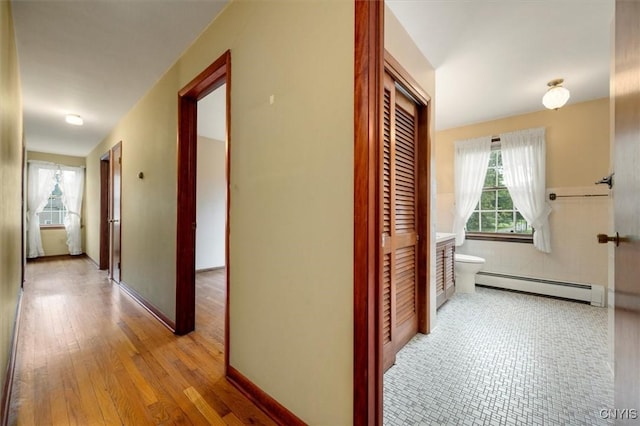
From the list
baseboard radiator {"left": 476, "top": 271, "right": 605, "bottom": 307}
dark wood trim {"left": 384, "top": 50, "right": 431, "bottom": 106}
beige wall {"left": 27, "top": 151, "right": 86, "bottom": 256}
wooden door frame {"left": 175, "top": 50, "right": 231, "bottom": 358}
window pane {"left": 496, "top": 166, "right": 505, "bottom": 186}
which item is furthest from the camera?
beige wall {"left": 27, "top": 151, "right": 86, "bottom": 256}

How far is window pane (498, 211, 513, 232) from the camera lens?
3730 mm

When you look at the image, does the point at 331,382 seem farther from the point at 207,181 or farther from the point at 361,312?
the point at 207,181

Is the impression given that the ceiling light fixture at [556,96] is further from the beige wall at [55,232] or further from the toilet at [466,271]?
the beige wall at [55,232]

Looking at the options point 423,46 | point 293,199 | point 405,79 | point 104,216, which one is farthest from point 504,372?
point 104,216

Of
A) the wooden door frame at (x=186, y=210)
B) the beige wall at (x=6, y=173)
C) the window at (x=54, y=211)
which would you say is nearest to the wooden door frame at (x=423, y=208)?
the wooden door frame at (x=186, y=210)

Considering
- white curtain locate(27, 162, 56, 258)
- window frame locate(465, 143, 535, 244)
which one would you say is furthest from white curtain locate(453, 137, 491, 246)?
white curtain locate(27, 162, 56, 258)

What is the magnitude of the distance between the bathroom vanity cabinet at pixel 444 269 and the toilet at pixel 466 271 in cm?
29

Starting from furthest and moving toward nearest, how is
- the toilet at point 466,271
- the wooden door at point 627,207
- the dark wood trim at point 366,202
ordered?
the toilet at point 466,271
the dark wood trim at point 366,202
the wooden door at point 627,207

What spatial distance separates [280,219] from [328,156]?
0.42 m

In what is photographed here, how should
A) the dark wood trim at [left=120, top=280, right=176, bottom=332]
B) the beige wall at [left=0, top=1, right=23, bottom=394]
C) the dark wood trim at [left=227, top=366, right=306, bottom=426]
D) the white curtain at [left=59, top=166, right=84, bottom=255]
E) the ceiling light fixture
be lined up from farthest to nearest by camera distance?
the white curtain at [left=59, top=166, right=84, bottom=255]
the ceiling light fixture
the dark wood trim at [left=120, top=280, right=176, bottom=332]
the beige wall at [left=0, top=1, right=23, bottom=394]
the dark wood trim at [left=227, top=366, right=306, bottom=426]

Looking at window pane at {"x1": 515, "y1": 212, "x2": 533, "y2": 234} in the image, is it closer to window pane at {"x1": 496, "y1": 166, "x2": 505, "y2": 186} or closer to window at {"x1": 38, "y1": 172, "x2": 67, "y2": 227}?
window pane at {"x1": 496, "y1": 166, "x2": 505, "y2": 186}

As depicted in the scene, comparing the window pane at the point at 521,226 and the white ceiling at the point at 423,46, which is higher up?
the white ceiling at the point at 423,46

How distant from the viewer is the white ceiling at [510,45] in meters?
1.76

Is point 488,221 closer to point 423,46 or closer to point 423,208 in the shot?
point 423,208
